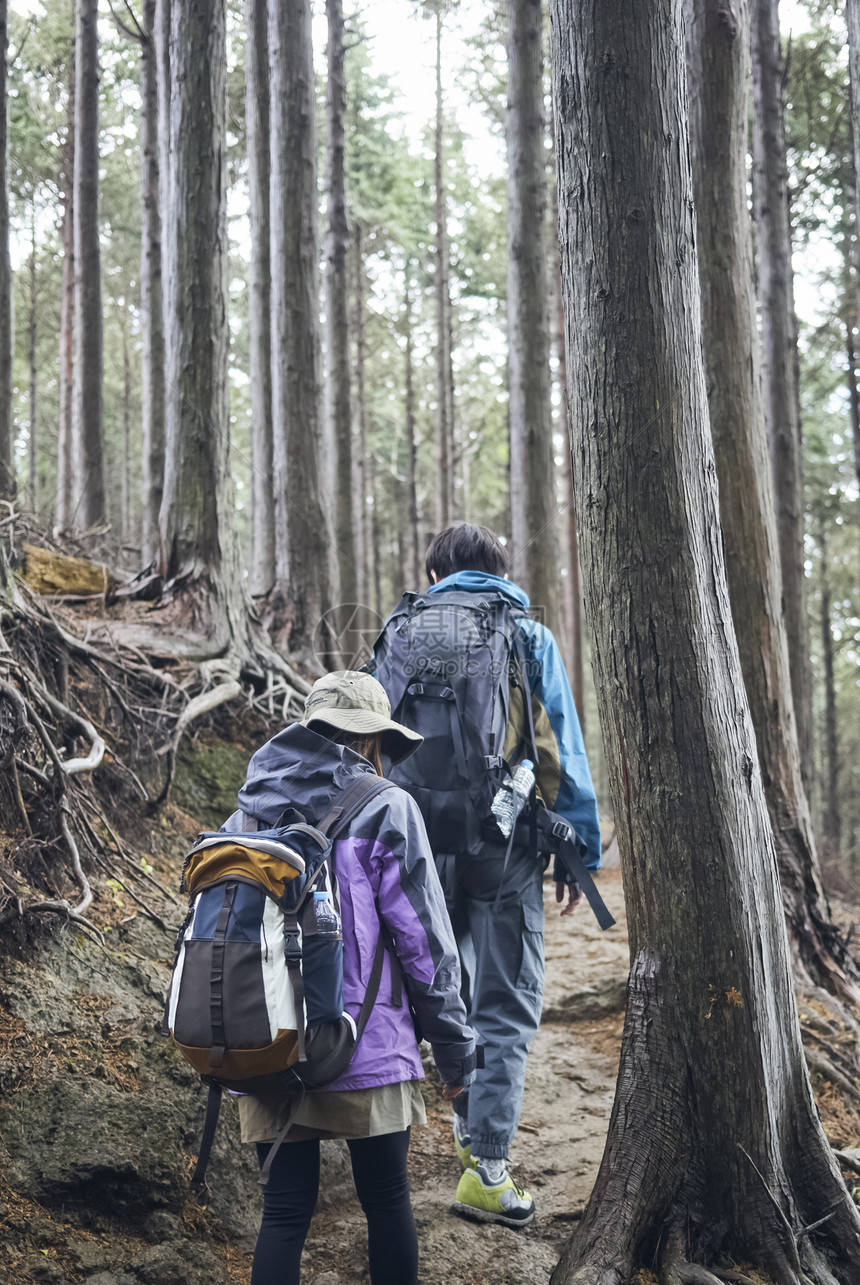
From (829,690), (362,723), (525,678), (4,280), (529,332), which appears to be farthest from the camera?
(829,690)

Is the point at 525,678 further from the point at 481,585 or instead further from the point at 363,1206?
the point at 363,1206

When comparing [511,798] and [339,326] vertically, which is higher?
[339,326]

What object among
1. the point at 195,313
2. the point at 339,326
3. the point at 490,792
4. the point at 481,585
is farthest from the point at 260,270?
the point at 490,792

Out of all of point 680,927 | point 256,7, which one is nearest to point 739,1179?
point 680,927

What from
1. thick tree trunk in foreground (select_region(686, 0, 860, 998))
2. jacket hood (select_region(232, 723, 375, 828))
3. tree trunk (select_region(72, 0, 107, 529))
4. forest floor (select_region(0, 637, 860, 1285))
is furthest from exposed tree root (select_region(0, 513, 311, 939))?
tree trunk (select_region(72, 0, 107, 529))

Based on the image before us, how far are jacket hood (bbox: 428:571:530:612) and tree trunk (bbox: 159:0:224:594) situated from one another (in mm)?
3680

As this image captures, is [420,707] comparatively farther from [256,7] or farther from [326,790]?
[256,7]

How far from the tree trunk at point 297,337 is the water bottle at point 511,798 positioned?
→ 211 inches

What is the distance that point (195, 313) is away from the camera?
6871 mm

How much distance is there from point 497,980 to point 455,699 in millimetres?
1076

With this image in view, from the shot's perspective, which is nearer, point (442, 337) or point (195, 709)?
point (195, 709)

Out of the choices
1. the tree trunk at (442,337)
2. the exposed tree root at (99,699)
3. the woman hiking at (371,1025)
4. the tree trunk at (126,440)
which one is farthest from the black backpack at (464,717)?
the tree trunk at (126,440)

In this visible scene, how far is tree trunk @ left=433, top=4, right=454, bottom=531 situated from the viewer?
2091cm

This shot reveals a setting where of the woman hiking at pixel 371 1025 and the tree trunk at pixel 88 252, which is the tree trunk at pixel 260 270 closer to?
the tree trunk at pixel 88 252
